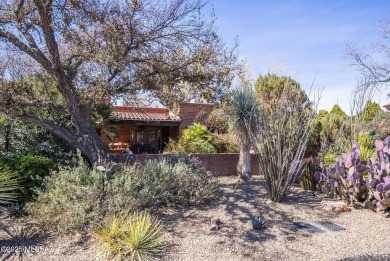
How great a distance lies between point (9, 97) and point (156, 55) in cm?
393

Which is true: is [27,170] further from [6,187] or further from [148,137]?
[148,137]

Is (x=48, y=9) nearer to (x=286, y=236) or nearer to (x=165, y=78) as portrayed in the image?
(x=165, y=78)

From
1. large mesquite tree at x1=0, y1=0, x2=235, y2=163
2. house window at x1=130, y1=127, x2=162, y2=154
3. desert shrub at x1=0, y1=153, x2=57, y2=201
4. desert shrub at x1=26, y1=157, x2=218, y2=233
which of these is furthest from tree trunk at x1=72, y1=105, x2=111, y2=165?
house window at x1=130, y1=127, x2=162, y2=154

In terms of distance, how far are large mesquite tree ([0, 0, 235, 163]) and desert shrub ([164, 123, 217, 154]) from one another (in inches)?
144

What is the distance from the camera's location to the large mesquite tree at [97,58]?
7.38 metres

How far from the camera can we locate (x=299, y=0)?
27.7 ft

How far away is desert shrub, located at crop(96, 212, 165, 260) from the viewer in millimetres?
4488

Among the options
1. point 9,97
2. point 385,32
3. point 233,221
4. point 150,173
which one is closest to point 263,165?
point 233,221

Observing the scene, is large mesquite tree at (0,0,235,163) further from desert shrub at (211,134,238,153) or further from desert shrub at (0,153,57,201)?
desert shrub at (211,134,238,153)

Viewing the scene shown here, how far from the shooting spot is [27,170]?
725 centimetres

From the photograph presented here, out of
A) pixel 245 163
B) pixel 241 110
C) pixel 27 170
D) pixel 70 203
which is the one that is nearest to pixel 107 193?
pixel 70 203

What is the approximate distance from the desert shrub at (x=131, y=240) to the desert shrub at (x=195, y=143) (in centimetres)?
808

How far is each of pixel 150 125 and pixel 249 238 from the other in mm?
14305

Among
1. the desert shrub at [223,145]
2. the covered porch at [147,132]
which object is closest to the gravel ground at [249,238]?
the desert shrub at [223,145]
